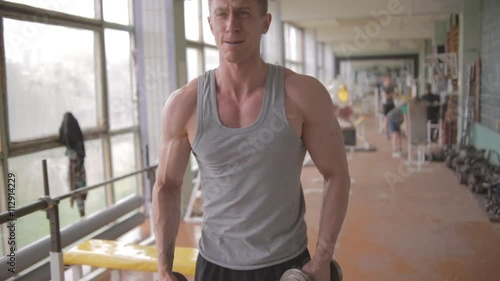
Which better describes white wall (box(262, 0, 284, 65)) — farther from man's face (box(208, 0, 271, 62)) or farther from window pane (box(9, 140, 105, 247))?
man's face (box(208, 0, 271, 62))

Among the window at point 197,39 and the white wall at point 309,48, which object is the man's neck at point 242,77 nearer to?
the window at point 197,39

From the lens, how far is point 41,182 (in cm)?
370

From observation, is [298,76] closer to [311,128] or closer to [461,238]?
[311,128]

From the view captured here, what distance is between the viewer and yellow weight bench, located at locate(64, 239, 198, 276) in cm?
259

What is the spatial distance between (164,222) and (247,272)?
26cm

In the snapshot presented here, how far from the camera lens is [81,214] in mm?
4195

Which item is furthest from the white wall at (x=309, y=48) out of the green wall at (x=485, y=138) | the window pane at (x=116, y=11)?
the window pane at (x=116, y=11)

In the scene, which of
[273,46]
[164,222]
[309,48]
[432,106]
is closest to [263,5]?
[164,222]

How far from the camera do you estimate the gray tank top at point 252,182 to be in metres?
1.15

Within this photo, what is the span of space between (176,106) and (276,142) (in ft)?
0.90

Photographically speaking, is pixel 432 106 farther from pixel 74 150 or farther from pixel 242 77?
pixel 242 77

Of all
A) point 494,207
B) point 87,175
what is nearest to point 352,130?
point 494,207

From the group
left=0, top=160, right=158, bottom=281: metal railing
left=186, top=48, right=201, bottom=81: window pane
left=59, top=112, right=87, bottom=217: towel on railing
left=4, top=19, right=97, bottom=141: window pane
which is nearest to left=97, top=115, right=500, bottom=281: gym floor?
left=0, top=160, right=158, bottom=281: metal railing

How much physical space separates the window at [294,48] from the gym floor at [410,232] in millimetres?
5718
